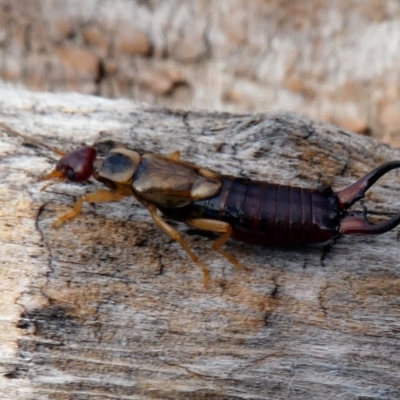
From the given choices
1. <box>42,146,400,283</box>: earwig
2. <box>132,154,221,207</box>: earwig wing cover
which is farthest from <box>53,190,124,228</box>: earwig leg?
<box>132,154,221,207</box>: earwig wing cover

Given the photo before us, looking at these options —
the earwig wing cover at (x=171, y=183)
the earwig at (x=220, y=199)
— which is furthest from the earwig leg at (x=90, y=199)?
the earwig wing cover at (x=171, y=183)

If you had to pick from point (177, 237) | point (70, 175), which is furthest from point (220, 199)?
point (70, 175)

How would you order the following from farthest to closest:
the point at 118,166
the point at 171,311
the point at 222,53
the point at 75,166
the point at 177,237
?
the point at 222,53, the point at 118,166, the point at 75,166, the point at 177,237, the point at 171,311

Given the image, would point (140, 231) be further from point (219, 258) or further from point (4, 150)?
point (4, 150)

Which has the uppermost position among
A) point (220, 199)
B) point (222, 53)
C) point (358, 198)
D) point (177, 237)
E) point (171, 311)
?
point (222, 53)

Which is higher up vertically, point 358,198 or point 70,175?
point 358,198

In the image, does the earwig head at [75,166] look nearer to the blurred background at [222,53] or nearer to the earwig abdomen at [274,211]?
the earwig abdomen at [274,211]

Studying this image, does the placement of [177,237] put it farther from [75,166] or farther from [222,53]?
[222,53]

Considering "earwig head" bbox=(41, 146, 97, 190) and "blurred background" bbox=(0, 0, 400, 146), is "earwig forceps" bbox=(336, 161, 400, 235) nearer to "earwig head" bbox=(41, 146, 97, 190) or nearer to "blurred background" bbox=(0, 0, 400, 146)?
"earwig head" bbox=(41, 146, 97, 190)
